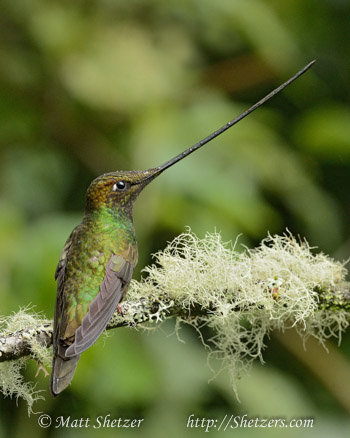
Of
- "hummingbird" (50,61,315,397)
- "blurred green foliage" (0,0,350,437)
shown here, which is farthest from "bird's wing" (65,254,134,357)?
"blurred green foliage" (0,0,350,437)

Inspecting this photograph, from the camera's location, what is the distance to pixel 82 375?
366cm

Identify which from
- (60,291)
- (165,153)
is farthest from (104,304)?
(165,153)

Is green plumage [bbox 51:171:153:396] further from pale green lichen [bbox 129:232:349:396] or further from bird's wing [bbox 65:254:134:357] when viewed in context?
pale green lichen [bbox 129:232:349:396]

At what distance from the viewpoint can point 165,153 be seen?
175 inches

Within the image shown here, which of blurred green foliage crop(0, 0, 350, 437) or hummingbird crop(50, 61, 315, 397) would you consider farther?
blurred green foliage crop(0, 0, 350, 437)

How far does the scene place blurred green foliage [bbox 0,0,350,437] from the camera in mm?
3896

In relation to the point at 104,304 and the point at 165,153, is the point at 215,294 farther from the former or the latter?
the point at 165,153

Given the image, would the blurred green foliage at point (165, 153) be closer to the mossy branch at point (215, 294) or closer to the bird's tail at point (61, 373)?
the mossy branch at point (215, 294)

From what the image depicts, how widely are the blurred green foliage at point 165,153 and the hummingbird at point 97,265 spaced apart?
3.22 feet

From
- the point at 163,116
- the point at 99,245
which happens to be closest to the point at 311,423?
the point at 163,116

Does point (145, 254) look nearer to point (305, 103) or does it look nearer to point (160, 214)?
point (160, 214)

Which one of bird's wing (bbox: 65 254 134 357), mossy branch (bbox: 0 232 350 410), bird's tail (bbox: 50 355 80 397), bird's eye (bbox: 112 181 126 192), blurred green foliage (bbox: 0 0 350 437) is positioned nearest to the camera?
bird's tail (bbox: 50 355 80 397)

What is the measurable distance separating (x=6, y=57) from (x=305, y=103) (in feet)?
7.86

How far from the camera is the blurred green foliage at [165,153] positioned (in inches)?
153
